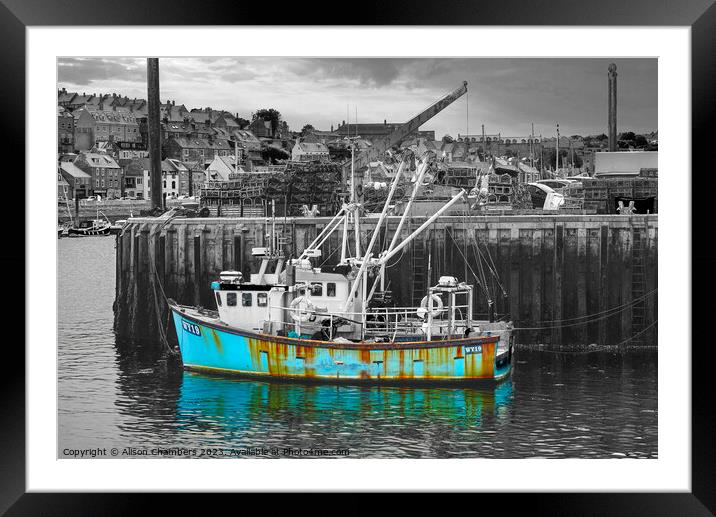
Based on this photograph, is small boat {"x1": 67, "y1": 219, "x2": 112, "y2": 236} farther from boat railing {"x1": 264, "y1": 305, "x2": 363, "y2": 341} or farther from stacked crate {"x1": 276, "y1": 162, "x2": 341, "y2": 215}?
boat railing {"x1": 264, "y1": 305, "x2": 363, "y2": 341}

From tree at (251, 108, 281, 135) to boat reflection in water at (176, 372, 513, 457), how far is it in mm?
5273

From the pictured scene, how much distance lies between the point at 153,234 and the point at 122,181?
1831 millimetres

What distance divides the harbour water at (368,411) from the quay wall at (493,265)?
3.03 ft

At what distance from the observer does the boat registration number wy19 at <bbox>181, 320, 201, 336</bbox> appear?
22359mm

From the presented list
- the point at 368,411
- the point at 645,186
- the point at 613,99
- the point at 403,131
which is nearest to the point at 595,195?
the point at 645,186

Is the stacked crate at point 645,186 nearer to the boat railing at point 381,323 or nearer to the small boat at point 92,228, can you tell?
the boat railing at point 381,323

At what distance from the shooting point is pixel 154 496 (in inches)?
505

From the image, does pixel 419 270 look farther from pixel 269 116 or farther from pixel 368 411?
pixel 368 411

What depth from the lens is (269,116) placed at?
21.6 metres

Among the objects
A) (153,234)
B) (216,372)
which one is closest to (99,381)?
(216,372)

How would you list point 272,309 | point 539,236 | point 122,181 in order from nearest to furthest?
point 272,309 → point 539,236 → point 122,181
